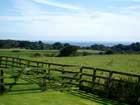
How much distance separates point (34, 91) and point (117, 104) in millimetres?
4725

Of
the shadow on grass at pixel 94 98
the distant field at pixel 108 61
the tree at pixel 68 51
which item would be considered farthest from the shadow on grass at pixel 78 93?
the tree at pixel 68 51

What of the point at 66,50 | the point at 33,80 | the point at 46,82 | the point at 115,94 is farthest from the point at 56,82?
the point at 66,50

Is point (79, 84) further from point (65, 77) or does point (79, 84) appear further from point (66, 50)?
point (66, 50)

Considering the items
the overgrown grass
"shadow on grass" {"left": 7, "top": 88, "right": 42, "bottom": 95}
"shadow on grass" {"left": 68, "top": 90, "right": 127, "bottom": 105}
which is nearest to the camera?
the overgrown grass

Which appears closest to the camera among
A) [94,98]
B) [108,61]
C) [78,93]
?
[94,98]

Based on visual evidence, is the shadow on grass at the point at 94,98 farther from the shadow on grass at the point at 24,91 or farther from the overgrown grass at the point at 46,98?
the shadow on grass at the point at 24,91

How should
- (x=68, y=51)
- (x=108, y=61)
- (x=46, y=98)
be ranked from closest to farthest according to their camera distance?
(x=46, y=98) < (x=108, y=61) < (x=68, y=51)

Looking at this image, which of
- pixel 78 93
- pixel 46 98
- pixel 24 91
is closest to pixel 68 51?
pixel 78 93

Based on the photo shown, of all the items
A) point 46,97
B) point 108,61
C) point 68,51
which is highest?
point 46,97

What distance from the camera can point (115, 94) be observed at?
1598cm

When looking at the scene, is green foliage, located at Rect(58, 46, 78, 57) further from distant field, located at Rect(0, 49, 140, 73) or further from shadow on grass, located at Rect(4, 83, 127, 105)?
shadow on grass, located at Rect(4, 83, 127, 105)

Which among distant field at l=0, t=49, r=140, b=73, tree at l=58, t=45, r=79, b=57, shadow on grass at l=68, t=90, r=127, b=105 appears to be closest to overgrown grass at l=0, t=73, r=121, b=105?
shadow on grass at l=68, t=90, r=127, b=105

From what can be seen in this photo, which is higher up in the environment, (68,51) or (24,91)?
(24,91)

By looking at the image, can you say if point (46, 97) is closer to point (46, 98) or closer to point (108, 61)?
point (46, 98)
